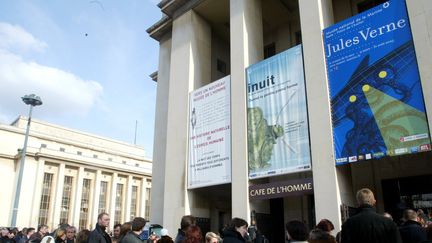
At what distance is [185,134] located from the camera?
1875 cm

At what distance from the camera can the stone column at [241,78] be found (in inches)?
603

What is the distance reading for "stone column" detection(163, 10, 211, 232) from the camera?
18109mm

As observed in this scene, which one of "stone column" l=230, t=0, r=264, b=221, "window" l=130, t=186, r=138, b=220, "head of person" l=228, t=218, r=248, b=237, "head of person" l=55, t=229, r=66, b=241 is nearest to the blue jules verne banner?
"stone column" l=230, t=0, r=264, b=221

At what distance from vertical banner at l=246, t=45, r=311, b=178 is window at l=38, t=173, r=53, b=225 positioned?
48.8 meters

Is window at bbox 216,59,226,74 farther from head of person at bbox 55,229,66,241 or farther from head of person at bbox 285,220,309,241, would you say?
head of person at bbox 285,220,309,241

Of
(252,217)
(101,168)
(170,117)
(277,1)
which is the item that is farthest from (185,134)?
(101,168)

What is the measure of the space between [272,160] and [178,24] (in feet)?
36.0

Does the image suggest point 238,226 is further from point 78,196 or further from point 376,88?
point 78,196

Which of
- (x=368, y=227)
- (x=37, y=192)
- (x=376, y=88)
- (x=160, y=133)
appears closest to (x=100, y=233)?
(x=368, y=227)

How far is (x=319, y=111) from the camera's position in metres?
13.4

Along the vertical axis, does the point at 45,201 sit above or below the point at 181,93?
below

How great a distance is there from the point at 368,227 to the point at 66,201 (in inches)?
2350

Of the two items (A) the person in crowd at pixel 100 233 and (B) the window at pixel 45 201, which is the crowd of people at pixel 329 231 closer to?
(A) the person in crowd at pixel 100 233

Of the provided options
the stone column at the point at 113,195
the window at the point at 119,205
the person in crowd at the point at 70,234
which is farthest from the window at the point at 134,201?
the person in crowd at the point at 70,234
